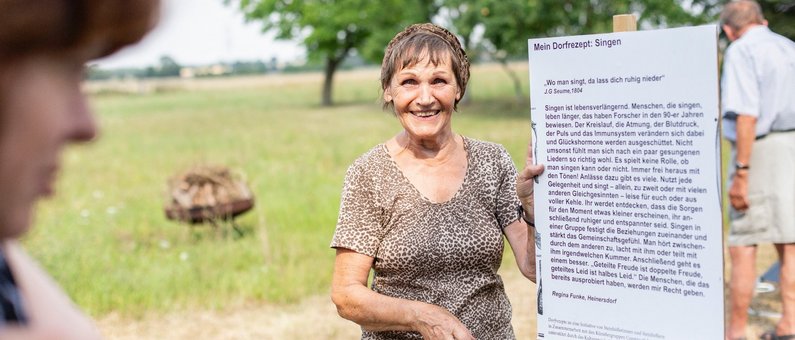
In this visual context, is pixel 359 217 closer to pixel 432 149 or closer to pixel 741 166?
pixel 432 149

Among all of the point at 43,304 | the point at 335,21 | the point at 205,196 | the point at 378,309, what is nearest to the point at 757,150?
the point at 378,309

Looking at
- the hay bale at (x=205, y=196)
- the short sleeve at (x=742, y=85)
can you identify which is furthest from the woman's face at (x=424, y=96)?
the hay bale at (x=205, y=196)

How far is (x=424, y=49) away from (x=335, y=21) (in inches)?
1425

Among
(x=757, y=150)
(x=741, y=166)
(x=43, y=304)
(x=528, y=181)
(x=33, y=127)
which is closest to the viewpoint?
(x=33, y=127)

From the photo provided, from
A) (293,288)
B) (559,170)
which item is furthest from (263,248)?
(559,170)

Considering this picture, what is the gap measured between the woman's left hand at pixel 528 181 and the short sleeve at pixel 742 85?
9.22ft

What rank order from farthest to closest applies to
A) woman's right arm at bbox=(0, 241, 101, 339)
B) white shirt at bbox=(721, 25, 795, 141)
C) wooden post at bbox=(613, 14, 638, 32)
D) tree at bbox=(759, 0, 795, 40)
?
tree at bbox=(759, 0, 795, 40)
white shirt at bbox=(721, 25, 795, 141)
wooden post at bbox=(613, 14, 638, 32)
woman's right arm at bbox=(0, 241, 101, 339)

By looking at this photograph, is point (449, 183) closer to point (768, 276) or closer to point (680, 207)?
point (680, 207)

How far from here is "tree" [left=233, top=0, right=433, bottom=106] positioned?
34219mm

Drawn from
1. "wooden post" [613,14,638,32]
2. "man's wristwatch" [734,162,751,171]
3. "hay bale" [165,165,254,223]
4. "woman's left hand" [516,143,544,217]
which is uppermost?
"wooden post" [613,14,638,32]

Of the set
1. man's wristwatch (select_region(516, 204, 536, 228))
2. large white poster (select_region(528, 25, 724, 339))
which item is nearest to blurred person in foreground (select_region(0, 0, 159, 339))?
large white poster (select_region(528, 25, 724, 339))

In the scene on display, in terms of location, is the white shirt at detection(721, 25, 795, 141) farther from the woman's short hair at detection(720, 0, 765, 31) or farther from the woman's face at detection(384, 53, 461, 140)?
the woman's face at detection(384, 53, 461, 140)

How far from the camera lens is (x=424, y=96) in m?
2.65

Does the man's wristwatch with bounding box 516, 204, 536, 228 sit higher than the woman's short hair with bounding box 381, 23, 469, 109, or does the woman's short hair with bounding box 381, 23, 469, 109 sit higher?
the woman's short hair with bounding box 381, 23, 469, 109
